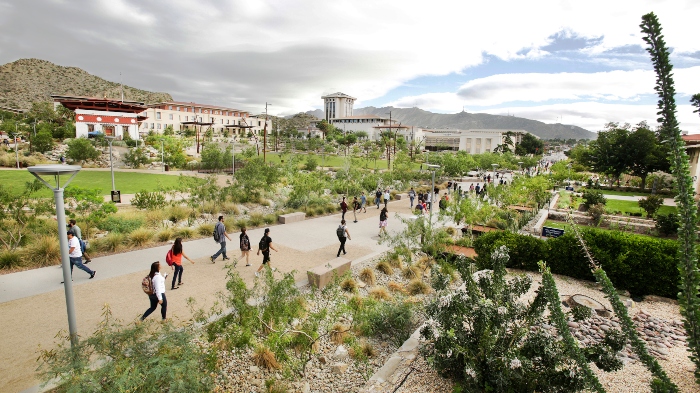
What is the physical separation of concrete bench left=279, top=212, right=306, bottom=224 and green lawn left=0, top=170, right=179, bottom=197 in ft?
39.0

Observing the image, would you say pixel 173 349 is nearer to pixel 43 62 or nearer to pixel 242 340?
pixel 242 340

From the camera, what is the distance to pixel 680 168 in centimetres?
300

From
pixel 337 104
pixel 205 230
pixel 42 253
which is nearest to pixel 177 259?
pixel 42 253

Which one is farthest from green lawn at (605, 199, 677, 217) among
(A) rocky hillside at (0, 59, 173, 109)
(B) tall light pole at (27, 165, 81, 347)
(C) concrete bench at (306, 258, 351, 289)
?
(A) rocky hillside at (0, 59, 173, 109)

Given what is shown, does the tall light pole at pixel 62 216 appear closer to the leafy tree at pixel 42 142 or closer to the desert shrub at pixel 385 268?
the desert shrub at pixel 385 268

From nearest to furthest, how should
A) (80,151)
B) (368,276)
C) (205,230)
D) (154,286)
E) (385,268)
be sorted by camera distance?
1. (154,286)
2. (368,276)
3. (385,268)
4. (205,230)
5. (80,151)

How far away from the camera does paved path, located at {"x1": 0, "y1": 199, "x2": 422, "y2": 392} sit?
6.57 m

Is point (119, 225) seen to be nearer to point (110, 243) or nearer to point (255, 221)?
point (110, 243)

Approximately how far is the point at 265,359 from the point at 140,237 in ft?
29.0

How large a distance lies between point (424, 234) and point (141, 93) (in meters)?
124

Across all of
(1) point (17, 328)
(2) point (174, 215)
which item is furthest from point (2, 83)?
(1) point (17, 328)

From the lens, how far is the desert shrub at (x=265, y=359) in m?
6.34

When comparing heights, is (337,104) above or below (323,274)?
above

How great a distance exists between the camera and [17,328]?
7.12 meters
